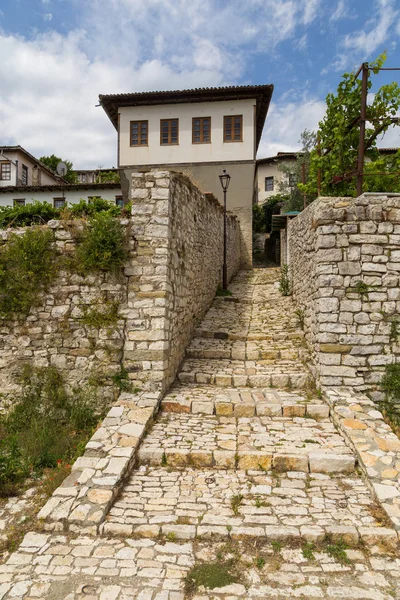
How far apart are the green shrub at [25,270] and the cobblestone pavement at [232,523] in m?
2.83

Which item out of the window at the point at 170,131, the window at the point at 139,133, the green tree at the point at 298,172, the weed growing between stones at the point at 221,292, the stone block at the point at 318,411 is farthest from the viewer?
the green tree at the point at 298,172

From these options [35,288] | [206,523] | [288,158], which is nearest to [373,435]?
[206,523]

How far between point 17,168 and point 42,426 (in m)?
28.9

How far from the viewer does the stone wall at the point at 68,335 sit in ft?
19.6

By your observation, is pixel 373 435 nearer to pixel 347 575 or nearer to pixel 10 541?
pixel 347 575

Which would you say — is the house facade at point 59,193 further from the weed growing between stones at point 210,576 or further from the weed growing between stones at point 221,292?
the weed growing between stones at point 210,576

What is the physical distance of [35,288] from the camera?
6121mm

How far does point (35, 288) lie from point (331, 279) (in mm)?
4783

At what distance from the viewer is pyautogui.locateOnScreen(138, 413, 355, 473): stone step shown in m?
4.45

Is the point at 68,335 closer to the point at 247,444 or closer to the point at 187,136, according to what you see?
the point at 247,444

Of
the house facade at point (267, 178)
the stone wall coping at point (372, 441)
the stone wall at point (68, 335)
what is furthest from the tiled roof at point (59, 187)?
the stone wall coping at point (372, 441)

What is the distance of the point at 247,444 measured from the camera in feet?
15.6

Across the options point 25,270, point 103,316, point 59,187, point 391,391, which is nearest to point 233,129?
point 59,187

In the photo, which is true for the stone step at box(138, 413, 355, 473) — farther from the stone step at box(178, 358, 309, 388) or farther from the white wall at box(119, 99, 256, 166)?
the white wall at box(119, 99, 256, 166)
